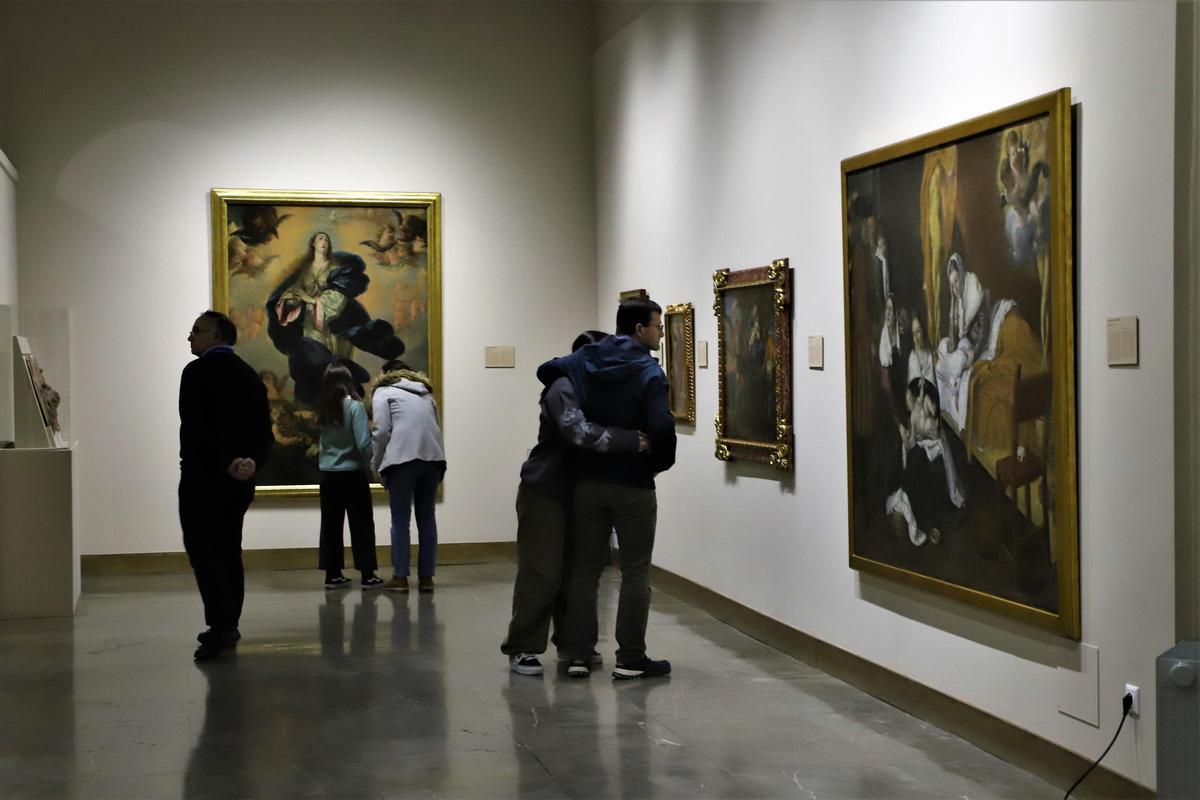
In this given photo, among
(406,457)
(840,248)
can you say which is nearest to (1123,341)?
(840,248)

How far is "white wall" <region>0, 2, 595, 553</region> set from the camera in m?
14.2

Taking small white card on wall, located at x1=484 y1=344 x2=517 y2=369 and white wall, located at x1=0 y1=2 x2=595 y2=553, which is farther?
small white card on wall, located at x1=484 y1=344 x2=517 y2=369

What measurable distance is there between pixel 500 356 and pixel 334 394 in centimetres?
283

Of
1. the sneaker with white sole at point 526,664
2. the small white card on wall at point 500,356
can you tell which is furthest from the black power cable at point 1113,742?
the small white card on wall at point 500,356

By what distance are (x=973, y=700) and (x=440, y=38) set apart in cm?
1037

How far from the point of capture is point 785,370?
377 inches

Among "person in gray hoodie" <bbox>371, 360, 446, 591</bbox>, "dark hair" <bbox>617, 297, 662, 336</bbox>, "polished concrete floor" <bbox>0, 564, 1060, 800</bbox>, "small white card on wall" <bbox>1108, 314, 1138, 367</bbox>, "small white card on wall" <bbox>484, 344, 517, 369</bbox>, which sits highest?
"dark hair" <bbox>617, 297, 662, 336</bbox>

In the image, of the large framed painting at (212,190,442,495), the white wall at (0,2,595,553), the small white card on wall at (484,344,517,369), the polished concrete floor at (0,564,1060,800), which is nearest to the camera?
the polished concrete floor at (0,564,1060,800)

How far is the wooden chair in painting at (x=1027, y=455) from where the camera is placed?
248 inches

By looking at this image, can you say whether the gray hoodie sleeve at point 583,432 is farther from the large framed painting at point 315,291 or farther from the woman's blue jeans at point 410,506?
the large framed painting at point 315,291

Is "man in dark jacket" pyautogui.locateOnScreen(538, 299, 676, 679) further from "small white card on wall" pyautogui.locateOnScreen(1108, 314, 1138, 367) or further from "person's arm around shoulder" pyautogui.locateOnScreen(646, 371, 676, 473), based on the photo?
"small white card on wall" pyautogui.locateOnScreen(1108, 314, 1138, 367)

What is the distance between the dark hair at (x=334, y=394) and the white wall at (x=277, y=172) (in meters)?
2.24

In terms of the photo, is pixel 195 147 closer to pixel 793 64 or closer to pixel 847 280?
pixel 793 64

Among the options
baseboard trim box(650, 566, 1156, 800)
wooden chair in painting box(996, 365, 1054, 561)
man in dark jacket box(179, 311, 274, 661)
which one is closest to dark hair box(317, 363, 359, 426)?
man in dark jacket box(179, 311, 274, 661)
